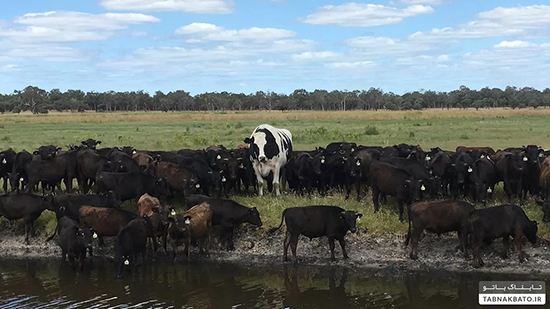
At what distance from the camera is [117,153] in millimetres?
15758

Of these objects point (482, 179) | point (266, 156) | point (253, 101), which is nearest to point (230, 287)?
point (266, 156)

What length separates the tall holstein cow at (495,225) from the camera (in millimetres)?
10547

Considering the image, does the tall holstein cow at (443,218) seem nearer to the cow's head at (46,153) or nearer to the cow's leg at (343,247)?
the cow's leg at (343,247)

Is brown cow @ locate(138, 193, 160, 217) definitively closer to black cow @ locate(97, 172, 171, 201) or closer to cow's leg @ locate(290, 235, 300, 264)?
black cow @ locate(97, 172, 171, 201)

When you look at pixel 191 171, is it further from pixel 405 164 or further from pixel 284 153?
pixel 405 164

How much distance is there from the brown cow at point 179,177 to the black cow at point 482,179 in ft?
20.6

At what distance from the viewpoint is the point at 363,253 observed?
11.6 meters

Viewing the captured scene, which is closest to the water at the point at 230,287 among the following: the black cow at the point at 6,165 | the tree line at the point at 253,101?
the black cow at the point at 6,165

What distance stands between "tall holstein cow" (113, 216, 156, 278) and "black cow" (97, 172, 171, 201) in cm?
216

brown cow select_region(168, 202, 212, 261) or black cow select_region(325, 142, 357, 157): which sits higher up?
black cow select_region(325, 142, 357, 157)

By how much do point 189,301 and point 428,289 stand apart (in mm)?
3773

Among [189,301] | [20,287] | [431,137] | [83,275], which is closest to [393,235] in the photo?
[189,301]

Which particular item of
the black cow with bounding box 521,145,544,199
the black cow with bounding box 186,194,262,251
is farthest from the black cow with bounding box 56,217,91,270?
the black cow with bounding box 521,145,544,199

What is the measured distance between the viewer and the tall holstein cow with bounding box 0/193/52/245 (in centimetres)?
1264
